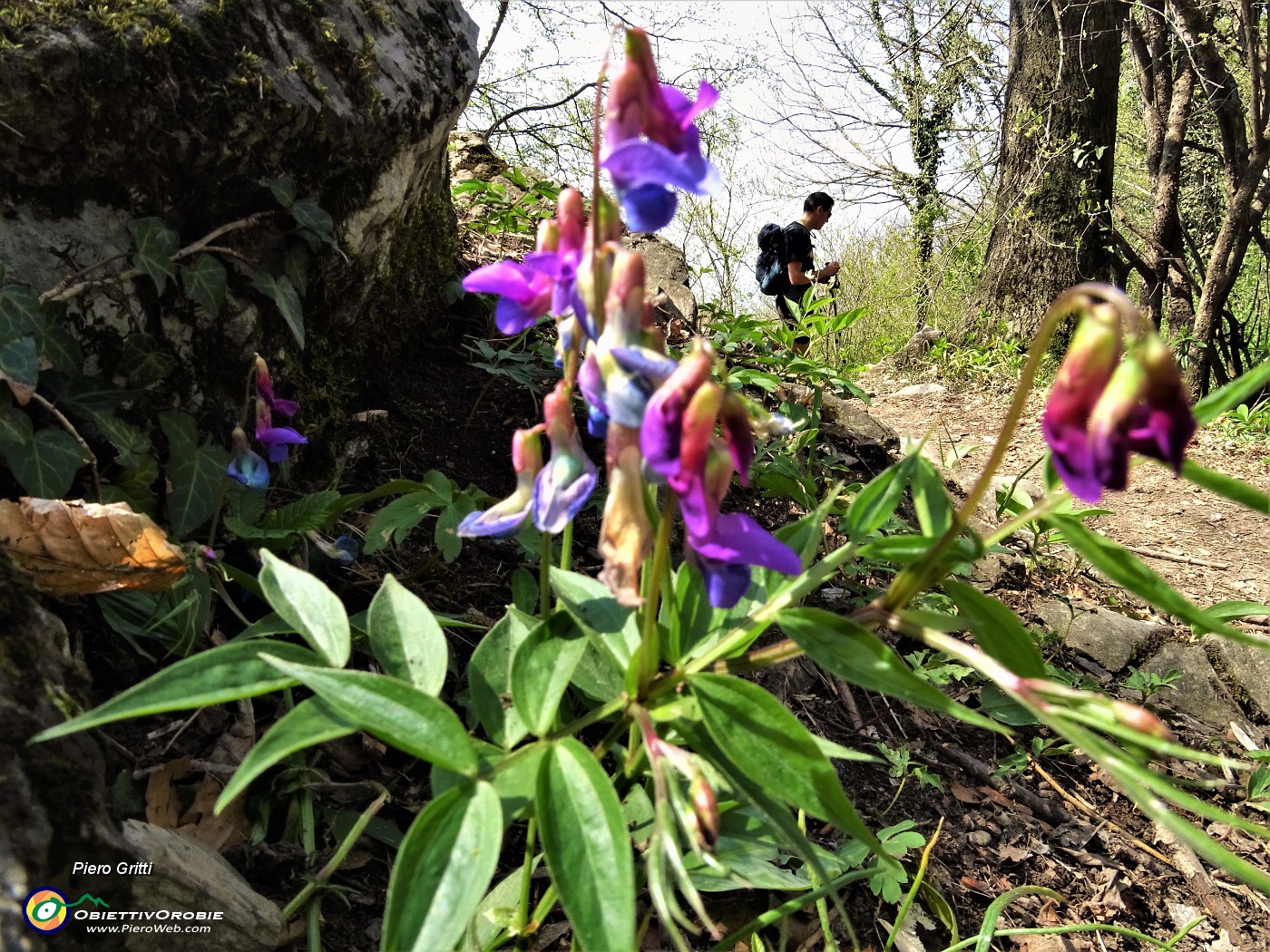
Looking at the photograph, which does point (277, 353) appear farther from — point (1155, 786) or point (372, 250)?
point (1155, 786)

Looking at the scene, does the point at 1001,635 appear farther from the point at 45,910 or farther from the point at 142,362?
the point at 142,362

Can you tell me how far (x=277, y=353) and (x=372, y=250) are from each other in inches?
17.9

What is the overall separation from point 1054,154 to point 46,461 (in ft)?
25.1

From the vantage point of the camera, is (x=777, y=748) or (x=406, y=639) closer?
(x=777, y=748)

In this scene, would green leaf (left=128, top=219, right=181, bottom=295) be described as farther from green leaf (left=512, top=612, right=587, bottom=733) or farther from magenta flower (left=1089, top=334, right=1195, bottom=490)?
magenta flower (left=1089, top=334, right=1195, bottom=490)

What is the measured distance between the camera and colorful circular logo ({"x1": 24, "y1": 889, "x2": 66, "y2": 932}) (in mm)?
794

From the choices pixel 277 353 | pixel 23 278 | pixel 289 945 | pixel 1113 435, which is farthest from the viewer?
pixel 277 353

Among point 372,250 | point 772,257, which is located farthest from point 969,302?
point 372,250

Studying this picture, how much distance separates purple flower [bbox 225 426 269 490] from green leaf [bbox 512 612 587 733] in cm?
87

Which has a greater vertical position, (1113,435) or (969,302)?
(969,302)

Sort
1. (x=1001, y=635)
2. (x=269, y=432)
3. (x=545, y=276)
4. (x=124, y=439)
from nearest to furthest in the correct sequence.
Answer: (x=1001, y=635) → (x=545, y=276) → (x=124, y=439) → (x=269, y=432)

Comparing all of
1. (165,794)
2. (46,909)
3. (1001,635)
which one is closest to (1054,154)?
(1001,635)

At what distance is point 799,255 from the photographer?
257 inches

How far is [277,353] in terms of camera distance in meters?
1.92
